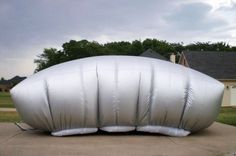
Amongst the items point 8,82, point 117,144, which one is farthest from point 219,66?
point 8,82

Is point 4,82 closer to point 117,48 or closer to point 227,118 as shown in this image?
point 117,48

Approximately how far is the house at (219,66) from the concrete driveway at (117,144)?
2907 centimetres

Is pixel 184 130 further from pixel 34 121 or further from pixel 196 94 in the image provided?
pixel 34 121

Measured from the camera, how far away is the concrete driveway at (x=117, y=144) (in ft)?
32.2

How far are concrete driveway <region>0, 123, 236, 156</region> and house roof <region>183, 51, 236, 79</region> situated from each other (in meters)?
29.4

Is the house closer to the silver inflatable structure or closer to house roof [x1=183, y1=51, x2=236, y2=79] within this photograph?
house roof [x1=183, y1=51, x2=236, y2=79]

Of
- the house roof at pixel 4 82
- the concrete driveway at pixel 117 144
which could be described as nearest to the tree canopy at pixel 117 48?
the house roof at pixel 4 82

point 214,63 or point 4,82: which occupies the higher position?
point 214,63

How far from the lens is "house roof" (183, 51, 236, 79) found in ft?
140

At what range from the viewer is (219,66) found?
43969 mm

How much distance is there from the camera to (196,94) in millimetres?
12453

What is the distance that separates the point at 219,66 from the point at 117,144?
34313 millimetres

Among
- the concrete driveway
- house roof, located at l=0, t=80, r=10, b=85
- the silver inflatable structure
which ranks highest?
the silver inflatable structure

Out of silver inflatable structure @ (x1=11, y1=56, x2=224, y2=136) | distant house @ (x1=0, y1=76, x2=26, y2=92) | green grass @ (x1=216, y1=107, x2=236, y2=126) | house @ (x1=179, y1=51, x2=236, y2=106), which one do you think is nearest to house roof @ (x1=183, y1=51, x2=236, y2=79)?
house @ (x1=179, y1=51, x2=236, y2=106)
